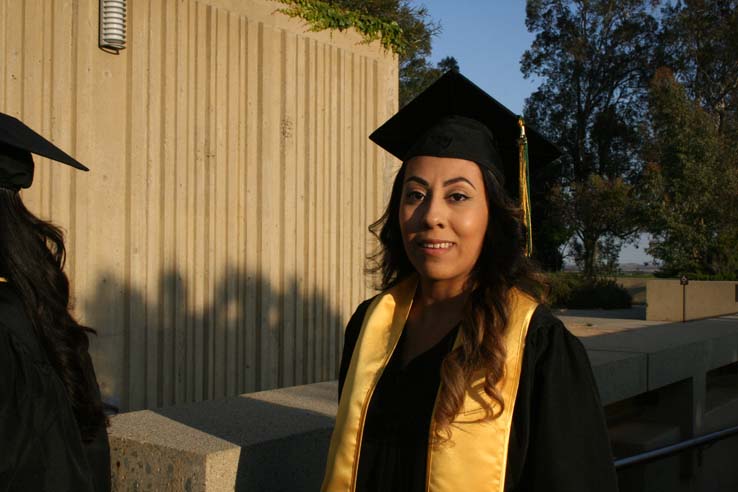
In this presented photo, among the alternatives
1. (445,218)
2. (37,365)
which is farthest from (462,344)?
(37,365)

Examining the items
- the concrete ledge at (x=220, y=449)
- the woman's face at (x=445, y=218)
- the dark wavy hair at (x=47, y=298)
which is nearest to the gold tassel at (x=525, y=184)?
the woman's face at (x=445, y=218)

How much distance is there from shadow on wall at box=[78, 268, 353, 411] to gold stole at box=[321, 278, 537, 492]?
345 cm

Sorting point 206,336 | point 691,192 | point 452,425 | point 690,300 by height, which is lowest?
point 690,300

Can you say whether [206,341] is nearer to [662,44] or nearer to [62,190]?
[62,190]

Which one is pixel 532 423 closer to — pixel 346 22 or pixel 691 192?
pixel 346 22

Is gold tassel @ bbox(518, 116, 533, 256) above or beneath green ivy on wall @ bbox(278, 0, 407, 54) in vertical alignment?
beneath

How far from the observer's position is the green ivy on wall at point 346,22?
6.66m

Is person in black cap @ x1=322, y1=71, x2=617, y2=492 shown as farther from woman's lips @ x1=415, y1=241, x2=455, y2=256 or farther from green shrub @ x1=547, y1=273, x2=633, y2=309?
green shrub @ x1=547, y1=273, x2=633, y2=309

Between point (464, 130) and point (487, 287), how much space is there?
1.44 feet

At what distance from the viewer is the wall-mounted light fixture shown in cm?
514

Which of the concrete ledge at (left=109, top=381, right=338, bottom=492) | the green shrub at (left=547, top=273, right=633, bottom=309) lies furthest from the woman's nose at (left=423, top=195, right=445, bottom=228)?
the green shrub at (left=547, top=273, right=633, bottom=309)

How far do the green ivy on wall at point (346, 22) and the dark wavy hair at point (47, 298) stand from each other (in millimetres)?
4964

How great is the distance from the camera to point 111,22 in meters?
5.14

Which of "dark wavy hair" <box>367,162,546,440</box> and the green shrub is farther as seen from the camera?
the green shrub
